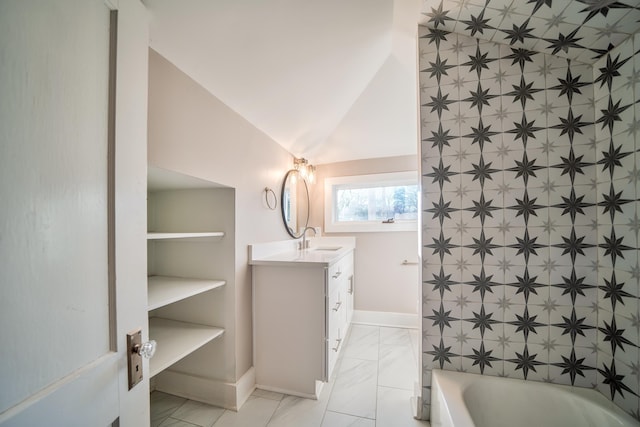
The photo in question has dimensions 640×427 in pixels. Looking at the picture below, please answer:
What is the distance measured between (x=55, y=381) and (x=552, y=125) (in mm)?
1996

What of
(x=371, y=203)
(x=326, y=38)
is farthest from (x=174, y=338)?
(x=371, y=203)

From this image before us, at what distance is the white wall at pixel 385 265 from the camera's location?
8.61ft

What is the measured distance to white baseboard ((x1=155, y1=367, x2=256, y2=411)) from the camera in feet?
4.70

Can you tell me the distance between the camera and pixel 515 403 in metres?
1.05

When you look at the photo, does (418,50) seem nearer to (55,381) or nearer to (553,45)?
(553,45)

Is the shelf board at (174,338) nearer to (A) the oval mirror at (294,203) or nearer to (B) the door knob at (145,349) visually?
(B) the door knob at (145,349)

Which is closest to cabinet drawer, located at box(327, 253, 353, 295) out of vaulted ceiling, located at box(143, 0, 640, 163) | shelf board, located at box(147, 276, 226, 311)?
shelf board, located at box(147, 276, 226, 311)

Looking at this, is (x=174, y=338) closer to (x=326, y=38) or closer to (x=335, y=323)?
(x=335, y=323)

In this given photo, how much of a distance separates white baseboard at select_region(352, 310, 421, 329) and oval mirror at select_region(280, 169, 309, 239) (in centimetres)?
126

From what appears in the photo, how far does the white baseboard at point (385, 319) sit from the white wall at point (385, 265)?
0.04m

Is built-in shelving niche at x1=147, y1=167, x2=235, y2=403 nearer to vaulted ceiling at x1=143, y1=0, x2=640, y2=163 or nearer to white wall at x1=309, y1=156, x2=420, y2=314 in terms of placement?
vaulted ceiling at x1=143, y1=0, x2=640, y2=163

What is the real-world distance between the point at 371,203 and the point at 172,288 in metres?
2.26

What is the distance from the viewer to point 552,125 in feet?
3.62

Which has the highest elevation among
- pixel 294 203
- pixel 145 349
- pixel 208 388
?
pixel 294 203
